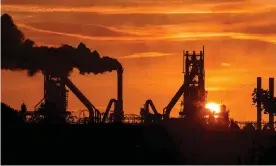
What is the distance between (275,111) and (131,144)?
47147mm

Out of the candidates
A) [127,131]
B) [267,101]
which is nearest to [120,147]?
[127,131]

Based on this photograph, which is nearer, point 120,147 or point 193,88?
point 120,147

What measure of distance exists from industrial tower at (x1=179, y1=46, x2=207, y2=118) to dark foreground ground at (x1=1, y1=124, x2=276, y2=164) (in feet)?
46.3

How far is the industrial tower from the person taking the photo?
106m

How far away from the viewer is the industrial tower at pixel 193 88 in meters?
106

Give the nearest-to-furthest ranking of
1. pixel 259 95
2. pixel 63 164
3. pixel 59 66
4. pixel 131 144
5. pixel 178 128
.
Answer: pixel 63 164, pixel 131 144, pixel 178 128, pixel 59 66, pixel 259 95

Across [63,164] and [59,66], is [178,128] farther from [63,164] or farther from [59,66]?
[63,164]

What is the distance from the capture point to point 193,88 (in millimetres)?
108188

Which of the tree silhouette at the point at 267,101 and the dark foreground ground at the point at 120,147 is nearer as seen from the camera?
the dark foreground ground at the point at 120,147

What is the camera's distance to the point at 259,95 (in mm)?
120812

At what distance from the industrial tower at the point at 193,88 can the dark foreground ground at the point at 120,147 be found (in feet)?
46.3

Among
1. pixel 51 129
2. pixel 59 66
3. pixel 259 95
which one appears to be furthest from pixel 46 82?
pixel 259 95

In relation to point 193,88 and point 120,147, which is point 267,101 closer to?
point 193,88

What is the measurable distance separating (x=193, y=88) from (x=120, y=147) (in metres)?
33.5
